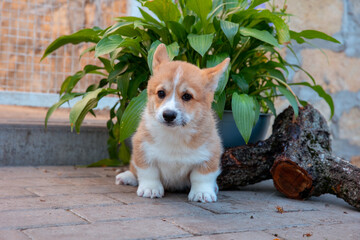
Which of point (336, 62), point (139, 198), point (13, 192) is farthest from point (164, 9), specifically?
point (336, 62)

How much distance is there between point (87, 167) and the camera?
3650mm

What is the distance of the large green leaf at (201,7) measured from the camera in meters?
2.86

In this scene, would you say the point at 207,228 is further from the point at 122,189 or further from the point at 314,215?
the point at 122,189

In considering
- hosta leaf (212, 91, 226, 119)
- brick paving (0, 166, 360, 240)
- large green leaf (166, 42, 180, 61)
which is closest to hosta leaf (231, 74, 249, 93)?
hosta leaf (212, 91, 226, 119)

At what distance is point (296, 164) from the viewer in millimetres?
2629

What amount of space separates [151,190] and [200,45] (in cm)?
93

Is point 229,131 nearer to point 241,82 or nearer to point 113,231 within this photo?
point 241,82

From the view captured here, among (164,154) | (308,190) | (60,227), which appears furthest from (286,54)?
(60,227)

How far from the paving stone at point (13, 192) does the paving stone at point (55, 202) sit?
10cm

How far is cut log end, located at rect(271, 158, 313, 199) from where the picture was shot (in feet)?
8.64

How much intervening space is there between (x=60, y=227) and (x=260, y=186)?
1.70 m

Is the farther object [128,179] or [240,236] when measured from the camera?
[128,179]

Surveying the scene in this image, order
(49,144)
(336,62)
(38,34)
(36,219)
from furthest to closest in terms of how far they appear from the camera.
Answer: (38,34) < (336,62) < (49,144) < (36,219)

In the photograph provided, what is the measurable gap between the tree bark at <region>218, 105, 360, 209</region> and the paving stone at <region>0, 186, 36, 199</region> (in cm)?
120
